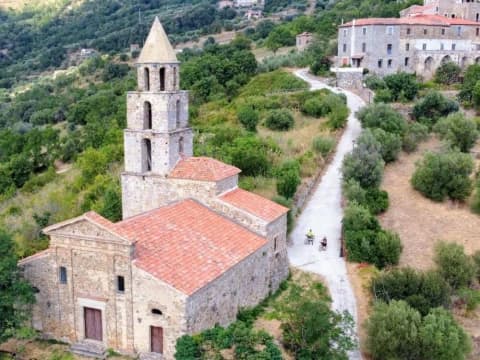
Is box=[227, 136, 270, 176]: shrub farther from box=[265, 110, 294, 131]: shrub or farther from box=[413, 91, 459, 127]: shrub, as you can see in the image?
box=[413, 91, 459, 127]: shrub

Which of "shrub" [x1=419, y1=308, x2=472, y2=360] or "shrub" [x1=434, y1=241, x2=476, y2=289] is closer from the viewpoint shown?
"shrub" [x1=419, y1=308, x2=472, y2=360]

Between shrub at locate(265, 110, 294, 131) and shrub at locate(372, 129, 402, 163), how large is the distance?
9033 millimetres

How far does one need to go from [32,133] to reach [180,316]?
155ft

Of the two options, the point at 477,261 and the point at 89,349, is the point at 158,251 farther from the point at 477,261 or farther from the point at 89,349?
the point at 477,261

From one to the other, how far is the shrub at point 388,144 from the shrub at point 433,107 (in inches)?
300

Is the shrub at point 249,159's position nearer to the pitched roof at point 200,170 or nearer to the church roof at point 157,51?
the pitched roof at point 200,170

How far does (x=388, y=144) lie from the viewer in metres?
38.9

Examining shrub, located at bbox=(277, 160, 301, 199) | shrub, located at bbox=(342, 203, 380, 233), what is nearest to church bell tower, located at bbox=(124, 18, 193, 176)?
shrub, located at bbox=(277, 160, 301, 199)

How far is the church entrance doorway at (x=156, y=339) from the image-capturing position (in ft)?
60.2

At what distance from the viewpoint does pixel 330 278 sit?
→ 25719 millimetres

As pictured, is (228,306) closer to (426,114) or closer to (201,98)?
(426,114)

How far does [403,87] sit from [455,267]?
96.6ft

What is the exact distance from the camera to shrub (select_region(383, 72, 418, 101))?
50.7 metres

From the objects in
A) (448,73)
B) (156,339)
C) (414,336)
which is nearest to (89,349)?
(156,339)
